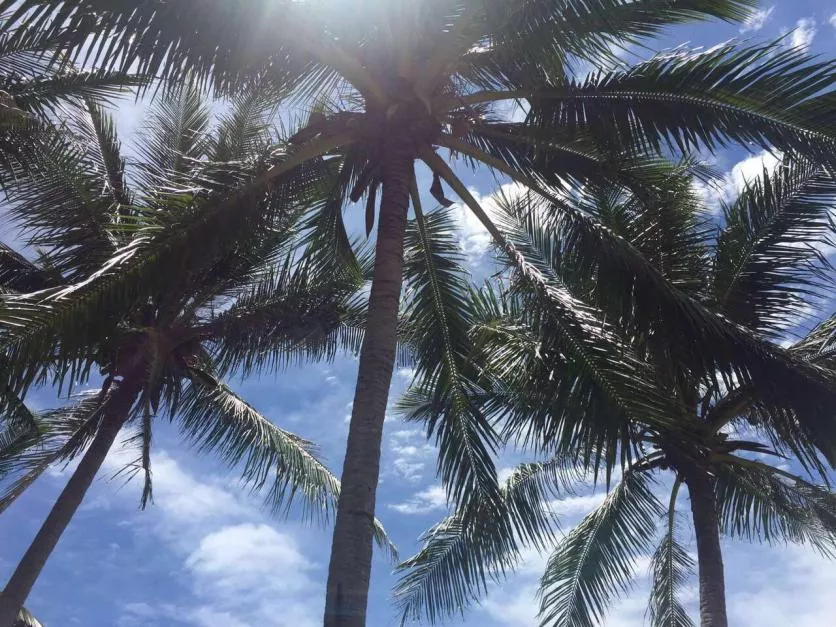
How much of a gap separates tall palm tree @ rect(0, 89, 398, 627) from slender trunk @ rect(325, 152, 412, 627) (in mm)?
1441

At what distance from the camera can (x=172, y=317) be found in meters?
11.0

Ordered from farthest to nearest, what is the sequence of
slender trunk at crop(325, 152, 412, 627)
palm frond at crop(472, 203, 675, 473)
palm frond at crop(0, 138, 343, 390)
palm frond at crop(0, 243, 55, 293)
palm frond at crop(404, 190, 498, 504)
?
palm frond at crop(0, 243, 55, 293)
palm frond at crop(404, 190, 498, 504)
palm frond at crop(472, 203, 675, 473)
palm frond at crop(0, 138, 343, 390)
slender trunk at crop(325, 152, 412, 627)

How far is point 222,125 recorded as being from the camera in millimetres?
11984

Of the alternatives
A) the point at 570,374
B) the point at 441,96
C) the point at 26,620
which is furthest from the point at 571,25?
the point at 26,620

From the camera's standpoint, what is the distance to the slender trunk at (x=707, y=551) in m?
9.64

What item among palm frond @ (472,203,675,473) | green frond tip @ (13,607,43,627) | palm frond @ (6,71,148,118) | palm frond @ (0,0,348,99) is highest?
palm frond @ (6,71,148,118)

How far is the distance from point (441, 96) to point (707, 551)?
6.47 meters

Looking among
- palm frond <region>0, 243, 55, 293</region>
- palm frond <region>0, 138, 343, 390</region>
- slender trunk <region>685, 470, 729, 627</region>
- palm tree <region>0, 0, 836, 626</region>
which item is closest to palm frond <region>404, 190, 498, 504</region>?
palm tree <region>0, 0, 836, 626</region>

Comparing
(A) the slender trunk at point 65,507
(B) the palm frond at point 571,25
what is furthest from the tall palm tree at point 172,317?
(B) the palm frond at point 571,25

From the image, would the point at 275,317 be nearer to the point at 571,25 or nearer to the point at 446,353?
the point at 446,353

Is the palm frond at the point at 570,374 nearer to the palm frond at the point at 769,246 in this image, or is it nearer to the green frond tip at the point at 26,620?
the palm frond at the point at 769,246

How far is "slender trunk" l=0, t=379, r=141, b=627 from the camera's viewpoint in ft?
30.8

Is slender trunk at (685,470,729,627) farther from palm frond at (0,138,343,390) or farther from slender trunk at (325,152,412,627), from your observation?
palm frond at (0,138,343,390)

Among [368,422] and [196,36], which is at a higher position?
[196,36]
